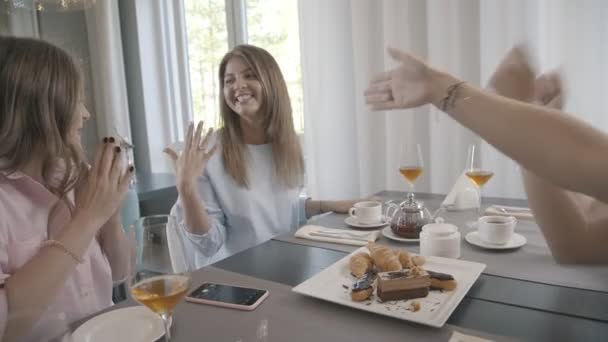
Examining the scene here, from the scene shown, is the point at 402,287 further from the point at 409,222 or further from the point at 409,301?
the point at 409,222

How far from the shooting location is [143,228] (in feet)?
2.34

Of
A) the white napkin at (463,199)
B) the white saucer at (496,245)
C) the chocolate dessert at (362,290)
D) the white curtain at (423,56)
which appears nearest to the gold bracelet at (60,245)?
the chocolate dessert at (362,290)

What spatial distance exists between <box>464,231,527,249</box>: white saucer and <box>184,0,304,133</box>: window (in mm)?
1822

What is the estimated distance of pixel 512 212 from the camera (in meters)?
1.42

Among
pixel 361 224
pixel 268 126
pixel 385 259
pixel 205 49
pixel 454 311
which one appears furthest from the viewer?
pixel 205 49

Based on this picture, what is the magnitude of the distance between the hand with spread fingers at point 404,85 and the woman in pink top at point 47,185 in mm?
567

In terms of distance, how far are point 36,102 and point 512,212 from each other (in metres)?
1.33

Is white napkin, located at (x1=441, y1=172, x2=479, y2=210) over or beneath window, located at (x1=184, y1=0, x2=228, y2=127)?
beneath

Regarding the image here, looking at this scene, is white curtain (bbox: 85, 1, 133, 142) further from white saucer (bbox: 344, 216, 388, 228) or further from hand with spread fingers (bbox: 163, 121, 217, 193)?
white saucer (bbox: 344, 216, 388, 228)

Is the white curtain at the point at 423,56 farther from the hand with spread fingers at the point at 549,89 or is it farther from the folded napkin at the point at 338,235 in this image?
the folded napkin at the point at 338,235

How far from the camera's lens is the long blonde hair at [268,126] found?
1.63 metres

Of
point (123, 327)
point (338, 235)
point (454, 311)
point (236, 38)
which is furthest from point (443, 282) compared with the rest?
point (236, 38)

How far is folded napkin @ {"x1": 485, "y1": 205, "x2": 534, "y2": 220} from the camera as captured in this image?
4.49 ft

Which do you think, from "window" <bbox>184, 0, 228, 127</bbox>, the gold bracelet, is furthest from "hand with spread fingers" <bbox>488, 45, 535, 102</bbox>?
"window" <bbox>184, 0, 228, 127</bbox>
